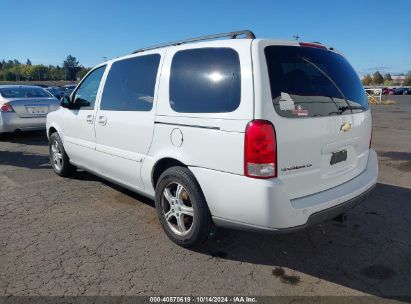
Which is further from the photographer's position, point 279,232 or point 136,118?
point 136,118

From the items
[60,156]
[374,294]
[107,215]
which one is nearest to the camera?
[374,294]

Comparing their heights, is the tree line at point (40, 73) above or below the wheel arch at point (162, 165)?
above

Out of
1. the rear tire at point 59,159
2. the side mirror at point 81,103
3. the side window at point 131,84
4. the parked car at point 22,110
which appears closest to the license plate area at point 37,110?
the parked car at point 22,110

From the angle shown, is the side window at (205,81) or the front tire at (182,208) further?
the front tire at (182,208)

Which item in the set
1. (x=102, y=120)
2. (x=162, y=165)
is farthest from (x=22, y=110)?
(x=162, y=165)

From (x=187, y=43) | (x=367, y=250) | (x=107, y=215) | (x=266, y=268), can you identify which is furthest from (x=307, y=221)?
(x=107, y=215)

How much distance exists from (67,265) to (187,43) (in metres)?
2.36

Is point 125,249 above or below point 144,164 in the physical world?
below

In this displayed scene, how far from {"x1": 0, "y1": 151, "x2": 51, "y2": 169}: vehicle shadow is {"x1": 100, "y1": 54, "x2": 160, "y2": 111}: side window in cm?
317

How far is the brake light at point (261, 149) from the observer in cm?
289

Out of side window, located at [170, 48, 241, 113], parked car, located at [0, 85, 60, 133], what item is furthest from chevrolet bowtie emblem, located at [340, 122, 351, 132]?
parked car, located at [0, 85, 60, 133]

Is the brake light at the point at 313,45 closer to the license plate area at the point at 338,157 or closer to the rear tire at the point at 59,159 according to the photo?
the license plate area at the point at 338,157

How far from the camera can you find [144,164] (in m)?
4.01

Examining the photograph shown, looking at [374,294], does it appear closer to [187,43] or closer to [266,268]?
[266,268]
